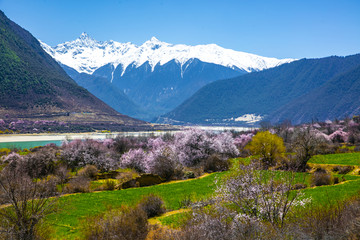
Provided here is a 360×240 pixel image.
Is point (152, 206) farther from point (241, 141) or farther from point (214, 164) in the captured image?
point (241, 141)

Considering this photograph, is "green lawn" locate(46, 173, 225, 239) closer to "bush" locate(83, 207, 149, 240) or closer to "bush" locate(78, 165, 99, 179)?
"bush" locate(83, 207, 149, 240)

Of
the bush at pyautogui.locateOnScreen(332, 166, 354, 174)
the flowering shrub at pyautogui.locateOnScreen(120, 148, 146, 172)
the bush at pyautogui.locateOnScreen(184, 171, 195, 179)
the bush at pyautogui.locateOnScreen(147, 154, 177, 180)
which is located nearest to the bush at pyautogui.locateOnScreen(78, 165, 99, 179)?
the flowering shrub at pyautogui.locateOnScreen(120, 148, 146, 172)

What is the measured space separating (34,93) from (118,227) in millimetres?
153502

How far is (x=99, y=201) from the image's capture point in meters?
18.7

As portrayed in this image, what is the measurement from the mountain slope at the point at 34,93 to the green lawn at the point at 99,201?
120352 millimetres

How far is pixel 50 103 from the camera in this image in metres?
144

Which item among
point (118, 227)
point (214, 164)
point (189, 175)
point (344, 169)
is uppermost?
point (118, 227)

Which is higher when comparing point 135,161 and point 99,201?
point 135,161

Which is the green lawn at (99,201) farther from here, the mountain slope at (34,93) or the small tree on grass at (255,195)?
the mountain slope at (34,93)

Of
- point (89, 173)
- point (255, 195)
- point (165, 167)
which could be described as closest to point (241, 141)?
point (165, 167)

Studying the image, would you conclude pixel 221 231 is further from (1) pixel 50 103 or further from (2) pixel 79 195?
(1) pixel 50 103

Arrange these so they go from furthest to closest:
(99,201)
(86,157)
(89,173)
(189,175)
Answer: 1. (86,157)
2. (89,173)
3. (189,175)
4. (99,201)

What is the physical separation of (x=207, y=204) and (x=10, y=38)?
204034 millimetres

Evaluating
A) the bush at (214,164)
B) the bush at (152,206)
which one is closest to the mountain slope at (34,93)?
the bush at (214,164)
